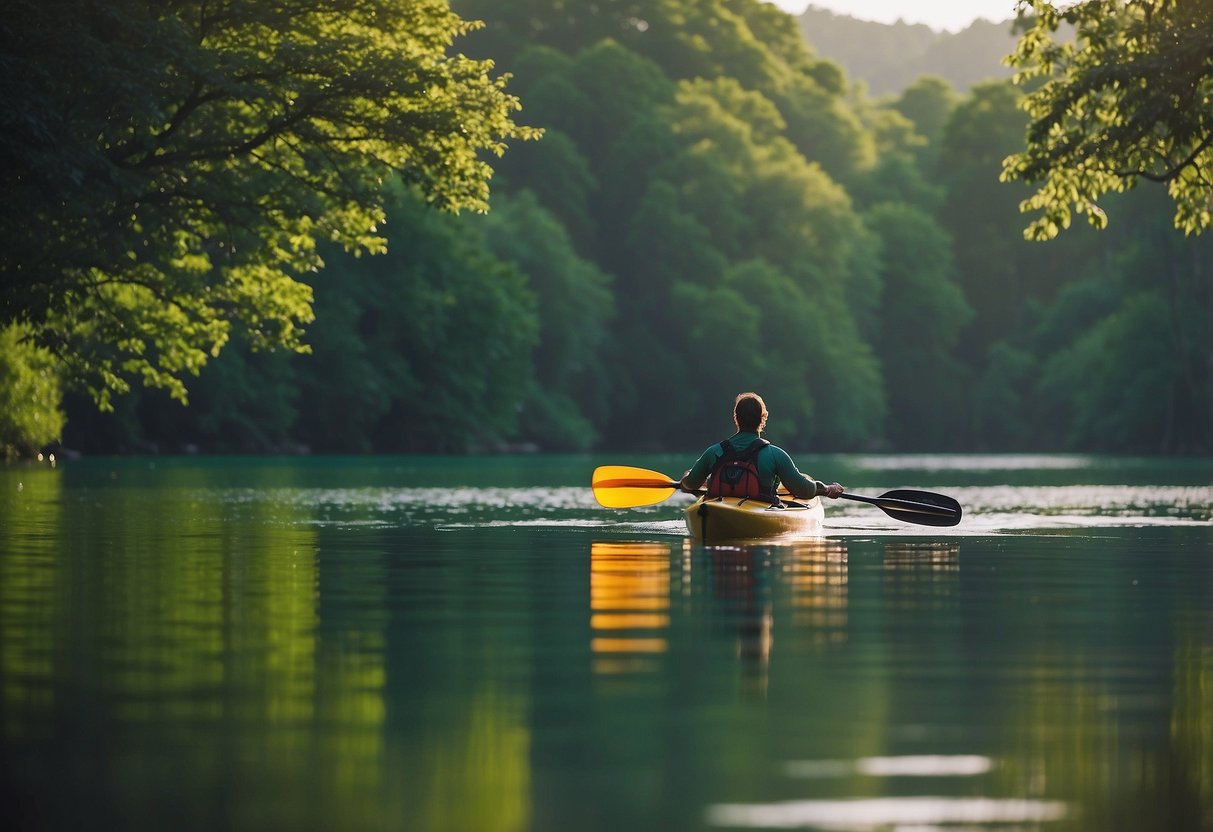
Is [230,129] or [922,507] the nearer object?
[922,507]

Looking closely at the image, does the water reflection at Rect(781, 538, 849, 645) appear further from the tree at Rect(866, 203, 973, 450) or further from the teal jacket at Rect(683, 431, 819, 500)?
the tree at Rect(866, 203, 973, 450)

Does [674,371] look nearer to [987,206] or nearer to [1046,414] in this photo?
[1046,414]

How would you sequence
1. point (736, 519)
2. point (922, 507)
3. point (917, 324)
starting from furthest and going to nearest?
point (917, 324) → point (922, 507) → point (736, 519)

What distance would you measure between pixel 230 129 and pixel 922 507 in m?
13.7

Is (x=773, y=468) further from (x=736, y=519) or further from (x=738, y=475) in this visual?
(x=736, y=519)

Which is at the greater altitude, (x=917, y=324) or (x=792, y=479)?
(x=917, y=324)

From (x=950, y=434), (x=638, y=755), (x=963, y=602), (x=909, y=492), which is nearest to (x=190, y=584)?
(x=963, y=602)

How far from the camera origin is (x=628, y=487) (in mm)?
Answer: 23031

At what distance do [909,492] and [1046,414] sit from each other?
243ft

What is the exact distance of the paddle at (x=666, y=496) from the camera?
867 inches

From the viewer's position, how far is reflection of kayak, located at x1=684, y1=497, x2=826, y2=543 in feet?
64.1

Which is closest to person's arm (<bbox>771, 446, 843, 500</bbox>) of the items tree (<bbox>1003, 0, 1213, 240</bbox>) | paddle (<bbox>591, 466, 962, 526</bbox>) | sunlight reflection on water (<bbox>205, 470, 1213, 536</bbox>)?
paddle (<bbox>591, 466, 962, 526</bbox>)

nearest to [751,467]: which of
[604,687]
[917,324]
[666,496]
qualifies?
[666,496]

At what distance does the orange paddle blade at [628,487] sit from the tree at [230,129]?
7.72 metres
